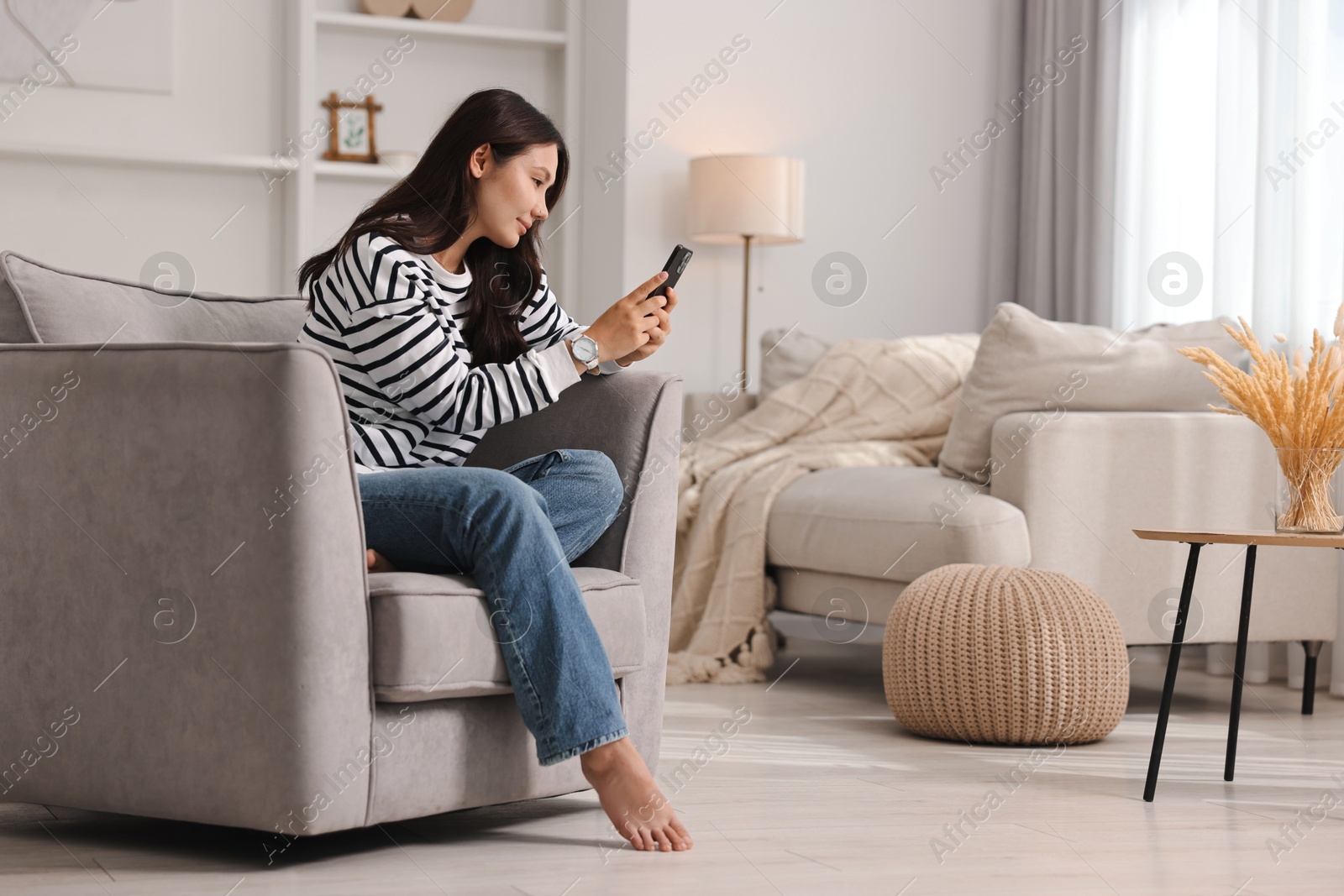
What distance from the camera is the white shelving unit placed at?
441 cm

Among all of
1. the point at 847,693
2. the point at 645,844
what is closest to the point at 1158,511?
the point at 847,693

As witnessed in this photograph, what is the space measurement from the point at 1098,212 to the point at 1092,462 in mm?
1572

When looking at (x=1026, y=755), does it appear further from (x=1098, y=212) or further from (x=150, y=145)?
(x=150, y=145)

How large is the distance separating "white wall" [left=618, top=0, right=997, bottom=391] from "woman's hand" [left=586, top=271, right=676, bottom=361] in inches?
97.8

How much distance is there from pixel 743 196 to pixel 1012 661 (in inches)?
85.7

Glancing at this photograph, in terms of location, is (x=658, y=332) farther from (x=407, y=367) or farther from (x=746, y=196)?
(x=746, y=196)

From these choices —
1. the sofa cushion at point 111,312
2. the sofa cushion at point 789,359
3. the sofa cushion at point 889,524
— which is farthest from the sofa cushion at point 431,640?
the sofa cushion at point 789,359

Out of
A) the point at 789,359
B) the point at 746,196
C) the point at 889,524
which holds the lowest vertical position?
the point at 889,524

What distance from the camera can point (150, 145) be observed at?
4395mm

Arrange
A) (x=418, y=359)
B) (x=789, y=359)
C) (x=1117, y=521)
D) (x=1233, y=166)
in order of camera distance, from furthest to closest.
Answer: (x=789, y=359)
(x=1233, y=166)
(x=1117, y=521)
(x=418, y=359)

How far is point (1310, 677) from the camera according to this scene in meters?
3.13

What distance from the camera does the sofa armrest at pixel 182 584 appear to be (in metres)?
1.58

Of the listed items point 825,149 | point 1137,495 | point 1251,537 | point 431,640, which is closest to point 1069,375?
point 1137,495

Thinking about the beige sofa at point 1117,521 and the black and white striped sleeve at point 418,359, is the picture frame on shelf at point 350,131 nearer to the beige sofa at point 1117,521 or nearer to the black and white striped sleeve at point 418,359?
the beige sofa at point 1117,521
